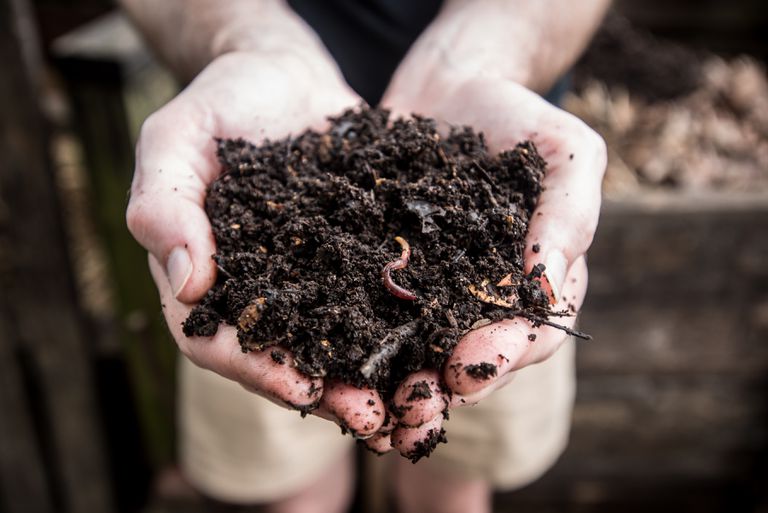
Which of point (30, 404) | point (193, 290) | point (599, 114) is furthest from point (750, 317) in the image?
point (30, 404)

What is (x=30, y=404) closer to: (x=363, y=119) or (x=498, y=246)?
(x=363, y=119)

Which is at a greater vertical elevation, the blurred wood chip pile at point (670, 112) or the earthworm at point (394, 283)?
the earthworm at point (394, 283)

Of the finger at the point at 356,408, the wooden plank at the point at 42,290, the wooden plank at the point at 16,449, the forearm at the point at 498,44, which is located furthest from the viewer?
the wooden plank at the point at 16,449

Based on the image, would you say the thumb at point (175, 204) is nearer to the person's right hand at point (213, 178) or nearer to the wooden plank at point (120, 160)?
the person's right hand at point (213, 178)

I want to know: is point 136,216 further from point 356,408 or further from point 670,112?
point 670,112

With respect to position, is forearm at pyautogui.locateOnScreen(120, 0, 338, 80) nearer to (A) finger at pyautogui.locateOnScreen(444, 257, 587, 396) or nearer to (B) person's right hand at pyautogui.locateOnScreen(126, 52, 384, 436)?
(B) person's right hand at pyautogui.locateOnScreen(126, 52, 384, 436)

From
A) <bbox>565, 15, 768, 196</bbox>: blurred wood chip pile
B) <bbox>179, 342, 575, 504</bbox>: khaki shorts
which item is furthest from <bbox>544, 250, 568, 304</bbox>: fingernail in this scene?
<bbox>565, 15, 768, 196</bbox>: blurred wood chip pile

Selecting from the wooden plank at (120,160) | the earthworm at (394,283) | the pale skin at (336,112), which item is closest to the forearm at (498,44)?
the pale skin at (336,112)
